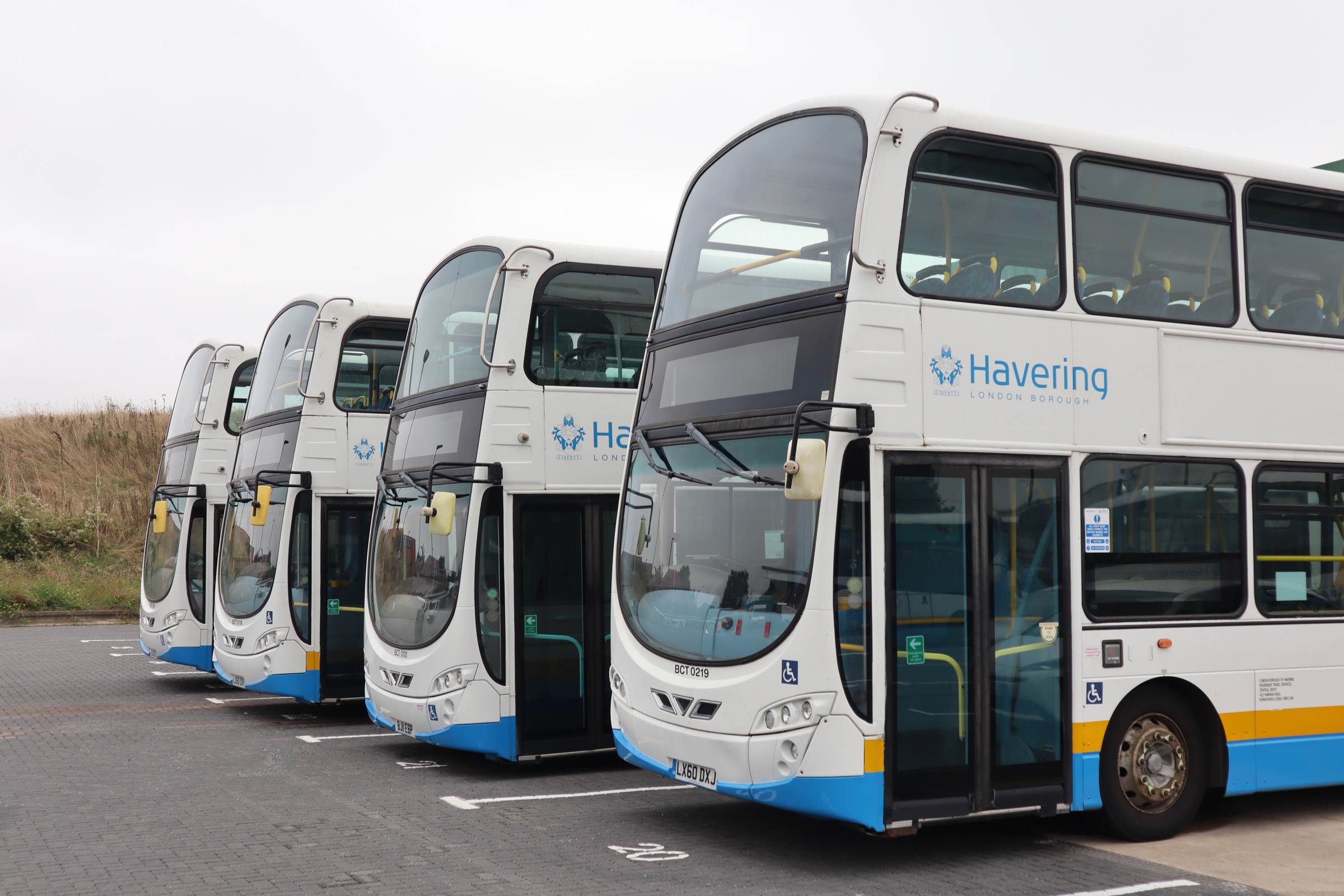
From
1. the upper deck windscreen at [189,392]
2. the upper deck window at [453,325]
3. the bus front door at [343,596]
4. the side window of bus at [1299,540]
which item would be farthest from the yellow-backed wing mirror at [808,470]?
the upper deck windscreen at [189,392]

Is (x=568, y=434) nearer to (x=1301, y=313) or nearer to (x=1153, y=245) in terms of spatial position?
(x=1153, y=245)

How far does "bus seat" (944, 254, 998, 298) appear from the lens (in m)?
7.73

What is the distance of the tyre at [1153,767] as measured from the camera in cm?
800

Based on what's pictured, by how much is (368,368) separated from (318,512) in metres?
1.69

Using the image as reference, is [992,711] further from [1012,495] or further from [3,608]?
[3,608]

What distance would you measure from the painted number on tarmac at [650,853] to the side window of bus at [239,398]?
11082mm

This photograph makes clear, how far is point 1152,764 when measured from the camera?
8.20 m

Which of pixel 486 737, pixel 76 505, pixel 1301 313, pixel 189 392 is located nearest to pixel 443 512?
pixel 486 737

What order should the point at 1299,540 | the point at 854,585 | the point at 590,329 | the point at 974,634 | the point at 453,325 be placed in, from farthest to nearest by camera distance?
the point at 453,325 → the point at 590,329 → the point at 1299,540 → the point at 974,634 → the point at 854,585

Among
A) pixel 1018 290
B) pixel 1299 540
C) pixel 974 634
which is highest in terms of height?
pixel 1018 290

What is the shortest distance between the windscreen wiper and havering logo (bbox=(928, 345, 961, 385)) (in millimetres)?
876

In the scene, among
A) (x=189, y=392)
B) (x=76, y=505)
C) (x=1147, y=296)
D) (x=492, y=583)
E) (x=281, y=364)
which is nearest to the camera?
(x=1147, y=296)

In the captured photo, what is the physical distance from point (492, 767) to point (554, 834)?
9.53 ft

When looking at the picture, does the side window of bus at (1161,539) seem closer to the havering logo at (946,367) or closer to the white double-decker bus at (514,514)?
the havering logo at (946,367)
